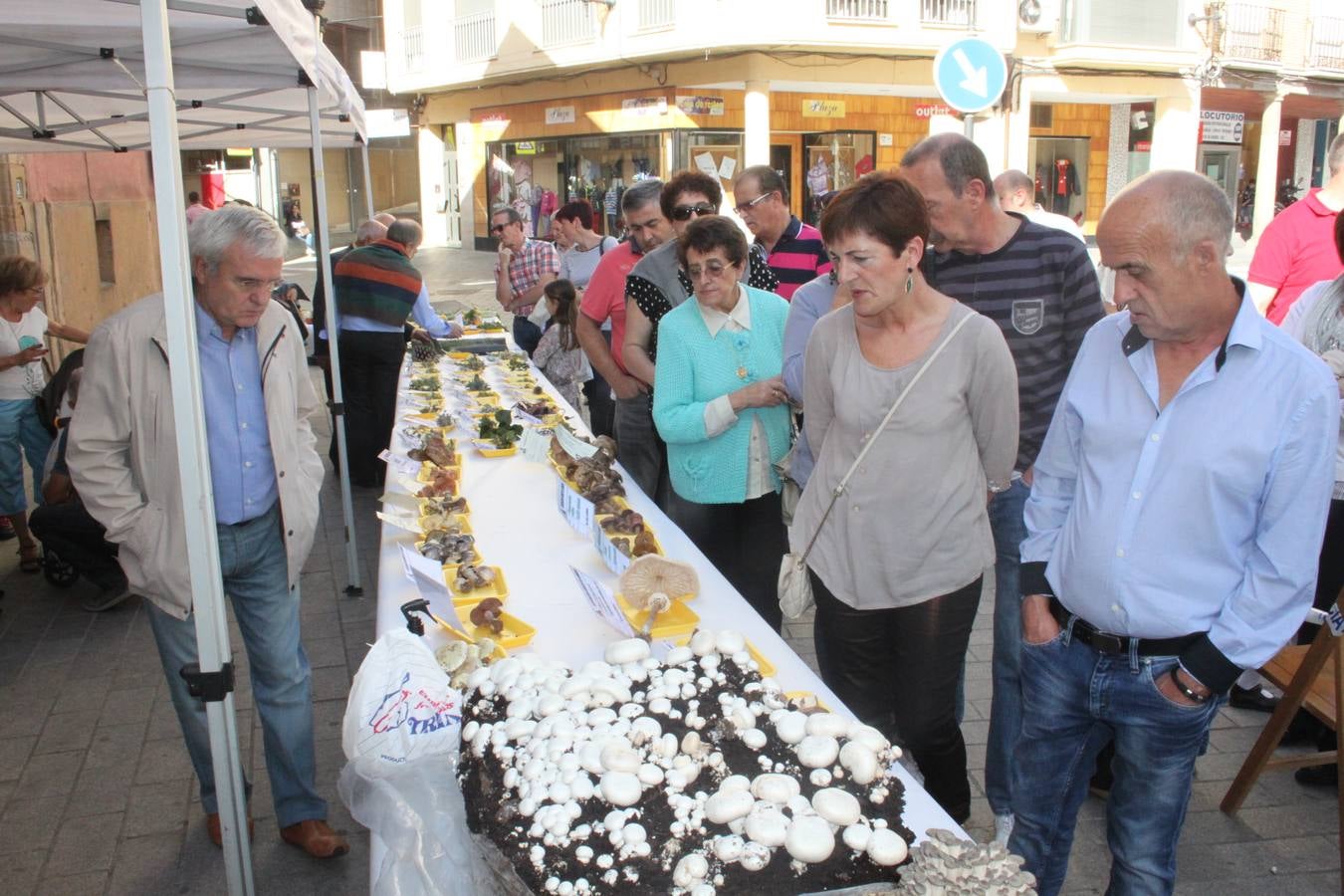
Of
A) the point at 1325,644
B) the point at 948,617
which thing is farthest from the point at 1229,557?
the point at 1325,644

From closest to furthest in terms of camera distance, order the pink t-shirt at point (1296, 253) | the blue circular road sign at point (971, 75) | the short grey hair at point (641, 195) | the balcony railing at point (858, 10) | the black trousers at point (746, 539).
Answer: the black trousers at point (746, 539)
the pink t-shirt at point (1296, 253)
the short grey hair at point (641, 195)
the blue circular road sign at point (971, 75)
the balcony railing at point (858, 10)

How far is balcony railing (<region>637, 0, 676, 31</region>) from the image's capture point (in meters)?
18.3

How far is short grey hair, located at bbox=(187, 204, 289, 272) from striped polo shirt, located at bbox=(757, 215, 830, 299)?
211cm

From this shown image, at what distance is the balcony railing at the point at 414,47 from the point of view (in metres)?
24.9

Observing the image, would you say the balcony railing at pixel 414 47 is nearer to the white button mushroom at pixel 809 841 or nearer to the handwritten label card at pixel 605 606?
the handwritten label card at pixel 605 606

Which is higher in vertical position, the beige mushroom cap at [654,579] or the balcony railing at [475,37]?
the balcony railing at [475,37]

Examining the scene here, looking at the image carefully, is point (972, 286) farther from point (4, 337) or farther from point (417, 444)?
point (4, 337)

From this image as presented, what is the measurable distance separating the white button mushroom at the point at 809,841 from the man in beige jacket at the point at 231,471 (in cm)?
176

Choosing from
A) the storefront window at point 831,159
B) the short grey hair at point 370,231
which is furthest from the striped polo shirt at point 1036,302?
the storefront window at point 831,159

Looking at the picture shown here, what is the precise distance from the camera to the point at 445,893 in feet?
4.82

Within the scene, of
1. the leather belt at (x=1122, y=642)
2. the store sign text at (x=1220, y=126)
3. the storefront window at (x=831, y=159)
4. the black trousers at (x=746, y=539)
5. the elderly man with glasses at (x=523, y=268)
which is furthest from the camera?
the store sign text at (x=1220, y=126)

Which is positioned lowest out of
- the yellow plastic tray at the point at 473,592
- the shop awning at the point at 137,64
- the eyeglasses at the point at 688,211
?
the yellow plastic tray at the point at 473,592

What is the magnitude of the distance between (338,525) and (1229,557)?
5.12m

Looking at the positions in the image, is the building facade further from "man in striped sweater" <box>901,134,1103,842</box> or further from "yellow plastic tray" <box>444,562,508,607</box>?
"yellow plastic tray" <box>444,562,508,607</box>
